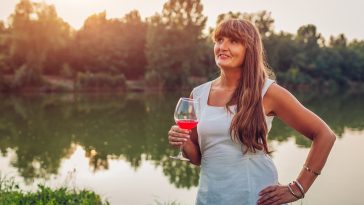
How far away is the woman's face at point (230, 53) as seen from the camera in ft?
7.86

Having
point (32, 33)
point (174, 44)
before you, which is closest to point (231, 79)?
point (32, 33)

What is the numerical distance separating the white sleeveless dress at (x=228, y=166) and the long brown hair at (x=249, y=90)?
5 cm

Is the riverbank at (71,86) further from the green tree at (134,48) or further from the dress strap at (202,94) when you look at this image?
the dress strap at (202,94)

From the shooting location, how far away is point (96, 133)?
20.3 metres

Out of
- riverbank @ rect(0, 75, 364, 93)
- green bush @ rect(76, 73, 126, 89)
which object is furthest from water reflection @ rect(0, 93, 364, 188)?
green bush @ rect(76, 73, 126, 89)

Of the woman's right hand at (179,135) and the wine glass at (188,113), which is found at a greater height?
the wine glass at (188,113)

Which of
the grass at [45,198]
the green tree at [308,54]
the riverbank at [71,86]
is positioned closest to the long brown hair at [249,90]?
the grass at [45,198]

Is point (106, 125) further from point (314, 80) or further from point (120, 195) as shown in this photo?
point (314, 80)

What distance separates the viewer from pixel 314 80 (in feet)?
216

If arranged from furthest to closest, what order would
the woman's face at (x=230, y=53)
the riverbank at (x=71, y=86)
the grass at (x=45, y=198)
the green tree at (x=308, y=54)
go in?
1. the green tree at (x=308, y=54)
2. the riverbank at (x=71, y=86)
3. the grass at (x=45, y=198)
4. the woman's face at (x=230, y=53)

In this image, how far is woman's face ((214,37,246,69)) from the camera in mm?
2395

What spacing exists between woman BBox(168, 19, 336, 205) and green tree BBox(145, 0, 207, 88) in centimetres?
4771

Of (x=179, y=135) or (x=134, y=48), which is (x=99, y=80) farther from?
(x=179, y=135)

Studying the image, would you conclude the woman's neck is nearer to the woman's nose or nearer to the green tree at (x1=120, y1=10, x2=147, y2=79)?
the woman's nose
